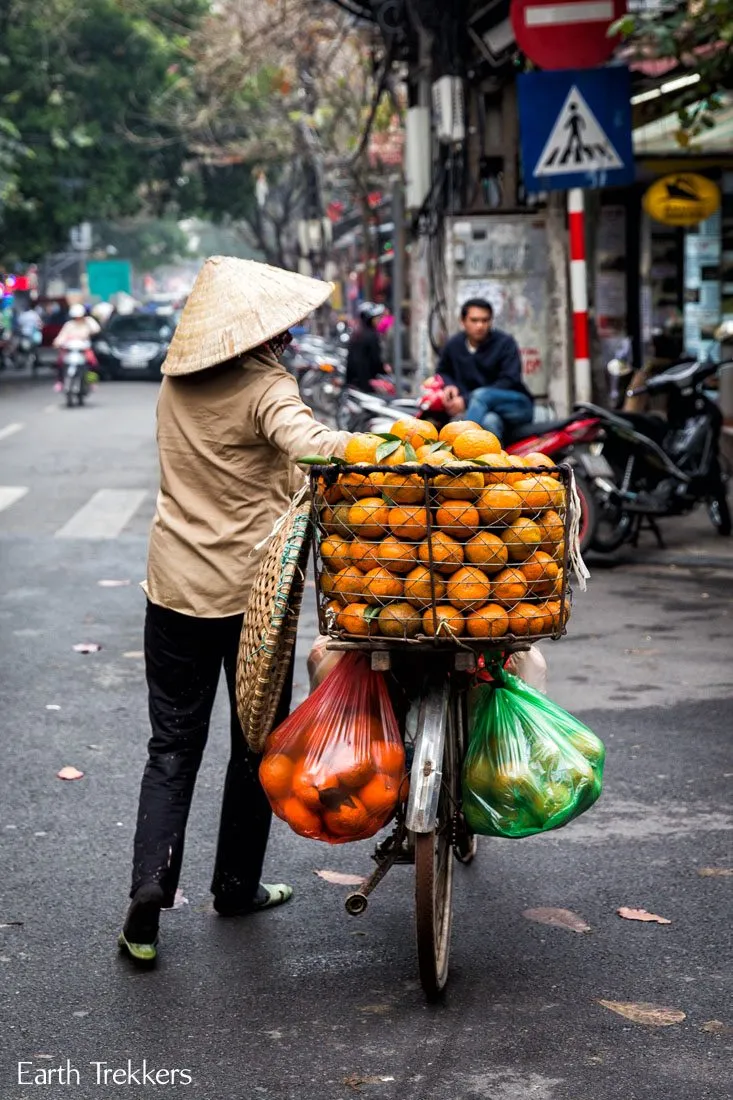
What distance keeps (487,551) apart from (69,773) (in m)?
2.75

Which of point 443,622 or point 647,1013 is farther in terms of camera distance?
point 647,1013

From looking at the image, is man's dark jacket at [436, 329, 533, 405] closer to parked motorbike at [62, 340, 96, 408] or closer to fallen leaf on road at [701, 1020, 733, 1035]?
fallen leaf on road at [701, 1020, 733, 1035]

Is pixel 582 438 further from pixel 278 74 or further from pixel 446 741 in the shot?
pixel 278 74

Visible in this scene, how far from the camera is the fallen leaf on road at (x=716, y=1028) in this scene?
3600 millimetres

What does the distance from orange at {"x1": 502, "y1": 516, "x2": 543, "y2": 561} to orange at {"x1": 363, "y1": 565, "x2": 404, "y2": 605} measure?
26 centimetres

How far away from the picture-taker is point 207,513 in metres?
4.18

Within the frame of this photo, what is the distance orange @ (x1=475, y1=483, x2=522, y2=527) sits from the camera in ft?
11.8

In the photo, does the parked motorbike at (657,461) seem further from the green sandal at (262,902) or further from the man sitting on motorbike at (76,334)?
the man sitting on motorbike at (76,334)

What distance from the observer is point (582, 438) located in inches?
398

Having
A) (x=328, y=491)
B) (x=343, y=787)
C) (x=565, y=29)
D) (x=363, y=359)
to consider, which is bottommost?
(x=343, y=787)

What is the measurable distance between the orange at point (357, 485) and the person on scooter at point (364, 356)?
14.3m

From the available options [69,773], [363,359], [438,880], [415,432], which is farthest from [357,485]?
[363,359]

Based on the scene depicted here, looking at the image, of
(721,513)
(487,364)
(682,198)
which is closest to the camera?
(487,364)

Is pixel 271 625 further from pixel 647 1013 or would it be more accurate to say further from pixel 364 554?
pixel 647 1013
